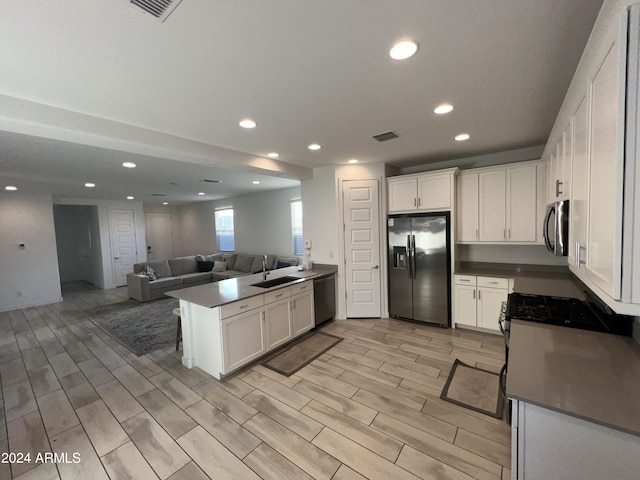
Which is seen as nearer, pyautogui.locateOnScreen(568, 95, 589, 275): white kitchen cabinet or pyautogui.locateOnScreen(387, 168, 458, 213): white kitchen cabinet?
pyautogui.locateOnScreen(568, 95, 589, 275): white kitchen cabinet

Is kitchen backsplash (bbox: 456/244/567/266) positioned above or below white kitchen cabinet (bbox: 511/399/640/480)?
above

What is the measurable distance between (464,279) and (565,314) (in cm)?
183

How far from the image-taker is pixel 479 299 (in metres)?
3.64

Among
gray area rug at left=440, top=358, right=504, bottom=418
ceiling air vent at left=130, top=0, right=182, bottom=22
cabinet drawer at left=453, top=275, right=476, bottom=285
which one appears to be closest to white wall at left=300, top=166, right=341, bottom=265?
cabinet drawer at left=453, top=275, right=476, bottom=285

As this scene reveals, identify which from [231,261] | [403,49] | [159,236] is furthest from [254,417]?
[159,236]

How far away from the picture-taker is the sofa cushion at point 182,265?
7.11 metres

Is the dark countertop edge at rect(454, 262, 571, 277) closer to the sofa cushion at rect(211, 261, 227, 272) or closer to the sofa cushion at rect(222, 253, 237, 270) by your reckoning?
the sofa cushion at rect(222, 253, 237, 270)

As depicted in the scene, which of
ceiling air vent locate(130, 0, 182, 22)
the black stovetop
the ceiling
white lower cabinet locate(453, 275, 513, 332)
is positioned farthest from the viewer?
white lower cabinet locate(453, 275, 513, 332)

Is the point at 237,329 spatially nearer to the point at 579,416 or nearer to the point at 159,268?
the point at 579,416

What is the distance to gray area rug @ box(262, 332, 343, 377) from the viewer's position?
2.97m

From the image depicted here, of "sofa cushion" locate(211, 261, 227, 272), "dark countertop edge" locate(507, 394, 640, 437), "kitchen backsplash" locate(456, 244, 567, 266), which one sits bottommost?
"sofa cushion" locate(211, 261, 227, 272)

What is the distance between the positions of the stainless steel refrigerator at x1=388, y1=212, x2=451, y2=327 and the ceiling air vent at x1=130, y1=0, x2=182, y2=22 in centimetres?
357

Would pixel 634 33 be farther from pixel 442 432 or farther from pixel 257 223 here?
pixel 257 223

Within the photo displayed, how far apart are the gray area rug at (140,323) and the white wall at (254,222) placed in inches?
108
